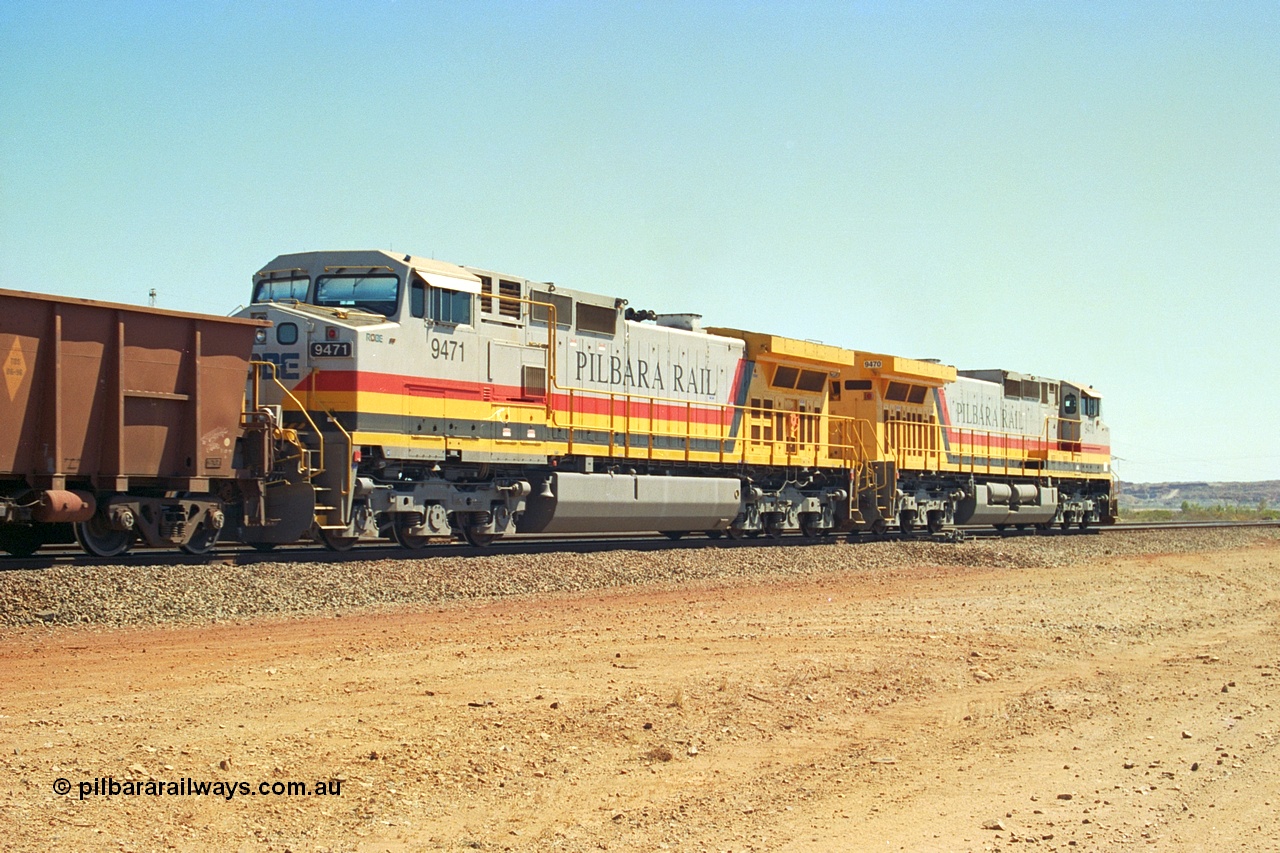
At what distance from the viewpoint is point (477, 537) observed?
18.1 metres

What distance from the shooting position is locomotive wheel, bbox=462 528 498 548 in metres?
17.9

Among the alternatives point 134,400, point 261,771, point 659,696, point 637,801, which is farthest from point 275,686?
point 134,400

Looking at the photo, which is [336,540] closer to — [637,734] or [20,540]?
[20,540]

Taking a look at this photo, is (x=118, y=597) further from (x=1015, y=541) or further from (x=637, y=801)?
(x=1015, y=541)

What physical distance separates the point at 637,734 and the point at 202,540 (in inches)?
333

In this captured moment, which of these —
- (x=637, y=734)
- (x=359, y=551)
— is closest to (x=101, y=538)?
(x=359, y=551)

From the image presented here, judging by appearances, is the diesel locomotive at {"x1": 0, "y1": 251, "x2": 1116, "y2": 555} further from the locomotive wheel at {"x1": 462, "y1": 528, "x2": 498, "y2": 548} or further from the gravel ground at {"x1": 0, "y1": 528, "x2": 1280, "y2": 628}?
the gravel ground at {"x1": 0, "y1": 528, "x2": 1280, "y2": 628}

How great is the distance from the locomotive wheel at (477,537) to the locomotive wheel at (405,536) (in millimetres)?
653

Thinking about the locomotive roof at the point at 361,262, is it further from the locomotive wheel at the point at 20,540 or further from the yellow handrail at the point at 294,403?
the locomotive wheel at the point at 20,540

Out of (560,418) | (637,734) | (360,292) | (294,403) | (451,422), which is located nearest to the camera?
(637,734)

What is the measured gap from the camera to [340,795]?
634 centimetres

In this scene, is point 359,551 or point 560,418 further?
point 560,418

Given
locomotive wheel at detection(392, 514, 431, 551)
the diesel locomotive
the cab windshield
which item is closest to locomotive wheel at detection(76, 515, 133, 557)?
the diesel locomotive

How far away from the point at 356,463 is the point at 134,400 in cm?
291
